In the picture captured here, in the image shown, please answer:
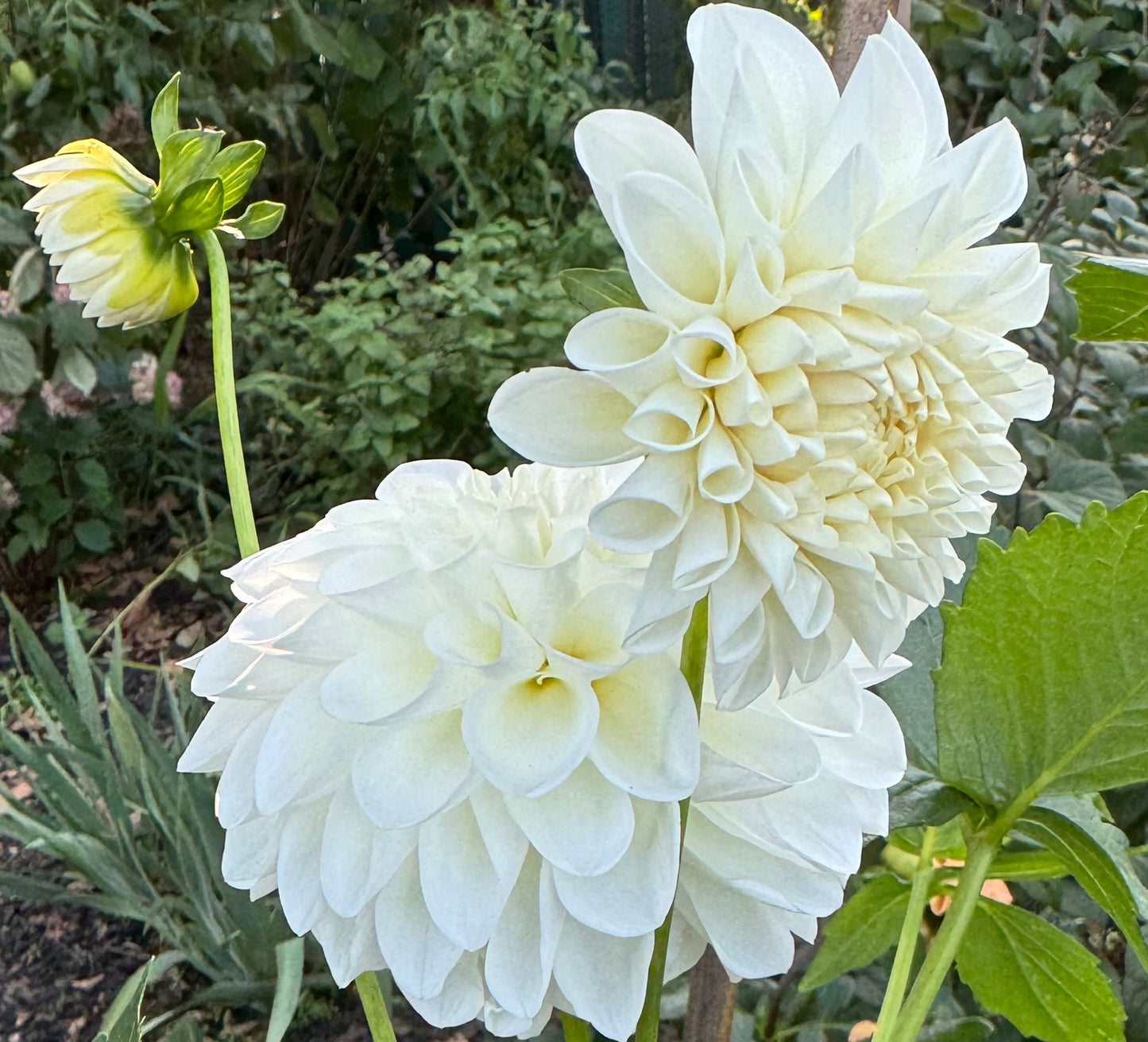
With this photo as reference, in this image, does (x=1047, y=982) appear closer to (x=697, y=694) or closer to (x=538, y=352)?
(x=697, y=694)

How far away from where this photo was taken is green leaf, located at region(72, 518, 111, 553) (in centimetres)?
183

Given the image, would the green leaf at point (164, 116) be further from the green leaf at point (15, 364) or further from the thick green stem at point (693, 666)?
the green leaf at point (15, 364)

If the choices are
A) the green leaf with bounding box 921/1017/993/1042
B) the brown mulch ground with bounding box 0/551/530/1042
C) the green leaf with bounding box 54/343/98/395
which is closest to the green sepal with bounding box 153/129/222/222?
the green leaf with bounding box 921/1017/993/1042

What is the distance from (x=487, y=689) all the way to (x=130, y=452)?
187cm

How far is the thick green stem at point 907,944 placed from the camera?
340 mm

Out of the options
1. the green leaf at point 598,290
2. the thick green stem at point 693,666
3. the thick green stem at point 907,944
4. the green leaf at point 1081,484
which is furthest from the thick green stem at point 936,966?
the green leaf at point 1081,484

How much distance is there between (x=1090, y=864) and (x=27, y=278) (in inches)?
68.4

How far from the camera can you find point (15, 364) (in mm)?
1657

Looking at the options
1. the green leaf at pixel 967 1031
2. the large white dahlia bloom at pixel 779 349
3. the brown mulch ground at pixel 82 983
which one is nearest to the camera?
the large white dahlia bloom at pixel 779 349

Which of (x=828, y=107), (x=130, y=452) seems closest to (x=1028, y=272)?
(x=828, y=107)

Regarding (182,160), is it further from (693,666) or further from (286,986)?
(286,986)

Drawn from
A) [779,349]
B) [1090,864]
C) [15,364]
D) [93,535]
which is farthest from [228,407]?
[93,535]

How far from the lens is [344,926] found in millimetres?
280

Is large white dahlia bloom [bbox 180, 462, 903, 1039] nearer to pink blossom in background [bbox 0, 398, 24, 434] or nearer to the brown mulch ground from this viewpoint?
the brown mulch ground
